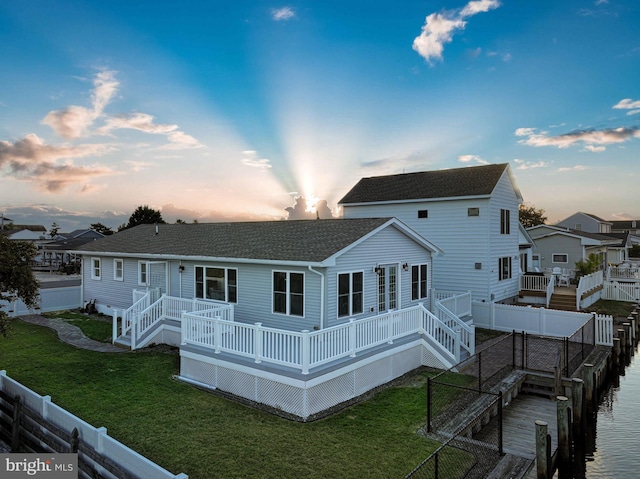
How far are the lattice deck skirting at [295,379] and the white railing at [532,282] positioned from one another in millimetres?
14858

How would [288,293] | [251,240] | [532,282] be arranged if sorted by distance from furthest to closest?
[532,282], [251,240], [288,293]

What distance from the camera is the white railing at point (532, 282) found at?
23359 mm

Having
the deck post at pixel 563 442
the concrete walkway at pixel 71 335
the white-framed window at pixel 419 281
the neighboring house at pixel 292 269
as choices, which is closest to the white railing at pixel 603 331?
the neighboring house at pixel 292 269

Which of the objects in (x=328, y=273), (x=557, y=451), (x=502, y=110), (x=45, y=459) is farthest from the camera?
(x=502, y=110)

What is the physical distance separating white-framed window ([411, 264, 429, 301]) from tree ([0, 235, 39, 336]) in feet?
40.9

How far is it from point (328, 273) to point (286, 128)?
37.2 feet

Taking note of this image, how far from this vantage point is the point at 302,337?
9086mm

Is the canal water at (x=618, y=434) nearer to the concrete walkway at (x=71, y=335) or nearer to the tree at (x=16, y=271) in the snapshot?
the tree at (x=16, y=271)

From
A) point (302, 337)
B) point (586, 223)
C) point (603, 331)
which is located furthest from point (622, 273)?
point (586, 223)

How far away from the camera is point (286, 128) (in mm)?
20703

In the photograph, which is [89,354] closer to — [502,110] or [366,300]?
[366,300]

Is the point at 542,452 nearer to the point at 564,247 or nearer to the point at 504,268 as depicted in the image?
the point at 504,268

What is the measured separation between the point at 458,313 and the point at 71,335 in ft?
53.9

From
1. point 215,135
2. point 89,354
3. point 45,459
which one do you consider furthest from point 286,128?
point 45,459
